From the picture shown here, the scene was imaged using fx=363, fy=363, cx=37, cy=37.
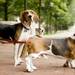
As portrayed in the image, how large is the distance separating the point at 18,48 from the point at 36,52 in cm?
95

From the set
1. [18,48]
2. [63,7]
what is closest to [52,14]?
[63,7]

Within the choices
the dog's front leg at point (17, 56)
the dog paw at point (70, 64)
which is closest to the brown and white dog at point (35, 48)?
the dog's front leg at point (17, 56)

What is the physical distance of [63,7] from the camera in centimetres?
1750

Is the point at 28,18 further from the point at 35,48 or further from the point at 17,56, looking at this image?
the point at 17,56

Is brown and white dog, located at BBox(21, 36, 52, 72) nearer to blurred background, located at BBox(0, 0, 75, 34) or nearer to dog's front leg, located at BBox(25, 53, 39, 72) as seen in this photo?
dog's front leg, located at BBox(25, 53, 39, 72)

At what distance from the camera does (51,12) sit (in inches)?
682

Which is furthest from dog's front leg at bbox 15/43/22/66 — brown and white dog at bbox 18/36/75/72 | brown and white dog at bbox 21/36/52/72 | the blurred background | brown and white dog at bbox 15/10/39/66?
the blurred background

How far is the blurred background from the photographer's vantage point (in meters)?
15.6

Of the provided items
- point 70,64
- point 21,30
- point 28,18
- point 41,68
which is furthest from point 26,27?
point 70,64

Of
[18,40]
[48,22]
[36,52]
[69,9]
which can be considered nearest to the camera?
[36,52]

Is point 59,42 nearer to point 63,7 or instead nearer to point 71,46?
point 71,46

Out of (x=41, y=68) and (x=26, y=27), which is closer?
(x=26, y=27)

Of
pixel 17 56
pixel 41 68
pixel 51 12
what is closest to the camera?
pixel 41 68

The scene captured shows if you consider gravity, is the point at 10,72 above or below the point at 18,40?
below
